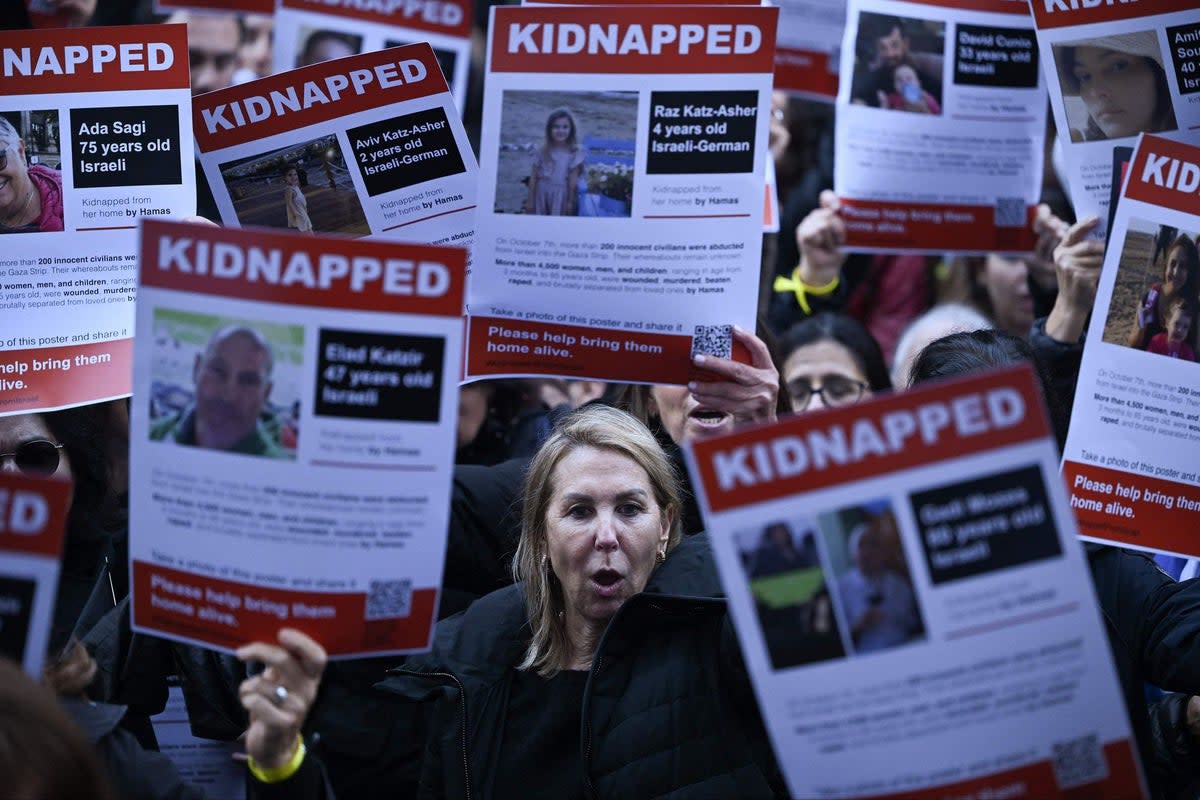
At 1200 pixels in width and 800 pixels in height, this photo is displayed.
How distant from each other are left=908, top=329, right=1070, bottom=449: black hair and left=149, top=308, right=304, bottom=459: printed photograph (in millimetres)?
1679

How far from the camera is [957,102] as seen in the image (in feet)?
16.5

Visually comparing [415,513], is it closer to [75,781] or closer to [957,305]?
[75,781]

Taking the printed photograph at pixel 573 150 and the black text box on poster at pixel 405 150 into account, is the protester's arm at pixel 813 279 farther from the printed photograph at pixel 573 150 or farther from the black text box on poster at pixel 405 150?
the black text box on poster at pixel 405 150

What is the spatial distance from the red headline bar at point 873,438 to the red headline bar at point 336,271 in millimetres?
598

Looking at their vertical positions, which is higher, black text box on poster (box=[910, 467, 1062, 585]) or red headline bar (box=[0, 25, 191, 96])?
red headline bar (box=[0, 25, 191, 96])

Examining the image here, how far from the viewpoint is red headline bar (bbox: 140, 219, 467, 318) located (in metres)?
2.74

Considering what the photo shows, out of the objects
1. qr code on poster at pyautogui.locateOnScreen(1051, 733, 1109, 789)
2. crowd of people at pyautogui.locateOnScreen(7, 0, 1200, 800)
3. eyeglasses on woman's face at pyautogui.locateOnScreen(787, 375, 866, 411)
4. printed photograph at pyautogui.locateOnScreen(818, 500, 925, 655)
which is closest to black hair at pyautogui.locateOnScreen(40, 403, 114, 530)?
crowd of people at pyautogui.locateOnScreen(7, 0, 1200, 800)

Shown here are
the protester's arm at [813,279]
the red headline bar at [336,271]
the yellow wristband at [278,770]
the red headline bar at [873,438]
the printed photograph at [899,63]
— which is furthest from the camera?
the protester's arm at [813,279]

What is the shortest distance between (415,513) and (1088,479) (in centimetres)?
175

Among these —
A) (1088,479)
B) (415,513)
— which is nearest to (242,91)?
(415,513)

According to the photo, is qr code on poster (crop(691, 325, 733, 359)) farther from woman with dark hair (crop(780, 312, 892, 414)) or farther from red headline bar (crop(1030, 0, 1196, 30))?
woman with dark hair (crop(780, 312, 892, 414))

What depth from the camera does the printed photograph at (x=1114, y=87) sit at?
4.20 m

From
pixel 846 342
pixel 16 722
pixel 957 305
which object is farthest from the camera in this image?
pixel 957 305

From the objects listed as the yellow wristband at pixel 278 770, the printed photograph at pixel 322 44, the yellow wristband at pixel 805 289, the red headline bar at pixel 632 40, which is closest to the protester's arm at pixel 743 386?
the red headline bar at pixel 632 40
